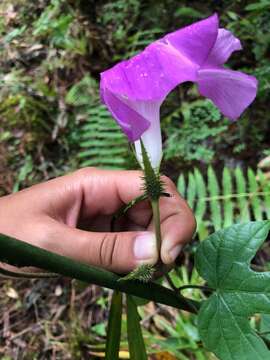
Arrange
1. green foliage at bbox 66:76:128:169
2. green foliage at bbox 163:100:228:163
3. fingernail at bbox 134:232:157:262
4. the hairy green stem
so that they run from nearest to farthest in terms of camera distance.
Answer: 1. the hairy green stem
2. fingernail at bbox 134:232:157:262
3. green foliage at bbox 163:100:228:163
4. green foliage at bbox 66:76:128:169

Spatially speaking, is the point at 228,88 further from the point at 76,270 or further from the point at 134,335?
the point at 134,335

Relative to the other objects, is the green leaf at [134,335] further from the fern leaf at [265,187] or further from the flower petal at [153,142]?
the fern leaf at [265,187]

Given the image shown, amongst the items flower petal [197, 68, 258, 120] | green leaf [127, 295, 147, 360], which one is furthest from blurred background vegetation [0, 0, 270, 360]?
flower petal [197, 68, 258, 120]

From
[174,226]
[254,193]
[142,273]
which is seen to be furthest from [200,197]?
[142,273]

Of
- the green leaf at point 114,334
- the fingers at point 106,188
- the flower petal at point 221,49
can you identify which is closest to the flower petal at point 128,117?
the flower petal at point 221,49

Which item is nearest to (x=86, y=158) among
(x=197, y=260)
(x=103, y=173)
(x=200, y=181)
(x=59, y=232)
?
(x=200, y=181)

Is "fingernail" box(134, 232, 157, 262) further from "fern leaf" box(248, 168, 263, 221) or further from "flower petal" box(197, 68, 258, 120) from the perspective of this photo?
"fern leaf" box(248, 168, 263, 221)

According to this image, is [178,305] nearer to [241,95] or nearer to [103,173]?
[241,95]
